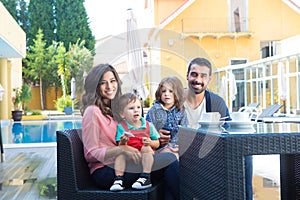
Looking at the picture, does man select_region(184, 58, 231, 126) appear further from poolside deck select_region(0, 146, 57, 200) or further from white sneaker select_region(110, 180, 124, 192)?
poolside deck select_region(0, 146, 57, 200)

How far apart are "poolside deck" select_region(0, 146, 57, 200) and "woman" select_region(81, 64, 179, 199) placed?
4.32 ft

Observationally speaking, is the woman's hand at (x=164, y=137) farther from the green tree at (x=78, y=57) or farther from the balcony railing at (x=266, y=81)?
the green tree at (x=78, y=57)

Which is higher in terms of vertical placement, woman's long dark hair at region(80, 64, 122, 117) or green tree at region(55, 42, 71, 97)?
green tree at region(55, 42, 71, 97)

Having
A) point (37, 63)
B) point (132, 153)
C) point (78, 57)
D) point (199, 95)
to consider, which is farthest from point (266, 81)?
point (37, 63)

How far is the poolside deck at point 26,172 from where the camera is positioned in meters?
3.67

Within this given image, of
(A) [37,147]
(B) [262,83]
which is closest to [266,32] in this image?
(B) [262,83]

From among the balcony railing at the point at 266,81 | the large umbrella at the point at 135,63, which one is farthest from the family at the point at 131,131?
the balcony railing at the point at 266,81

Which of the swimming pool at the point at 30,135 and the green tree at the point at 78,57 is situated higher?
the green tree at the point at 78,57

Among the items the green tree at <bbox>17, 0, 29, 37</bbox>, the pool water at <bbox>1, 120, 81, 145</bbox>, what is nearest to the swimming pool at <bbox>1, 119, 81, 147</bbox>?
the pool water at <bbox>1, 120, 81, 145</bbox>

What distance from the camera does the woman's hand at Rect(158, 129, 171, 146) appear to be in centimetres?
261

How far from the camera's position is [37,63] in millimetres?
24188

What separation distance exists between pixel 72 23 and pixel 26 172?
22.8m

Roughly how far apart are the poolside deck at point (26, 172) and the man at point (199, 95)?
141cm

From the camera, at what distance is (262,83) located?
14.1 metres
